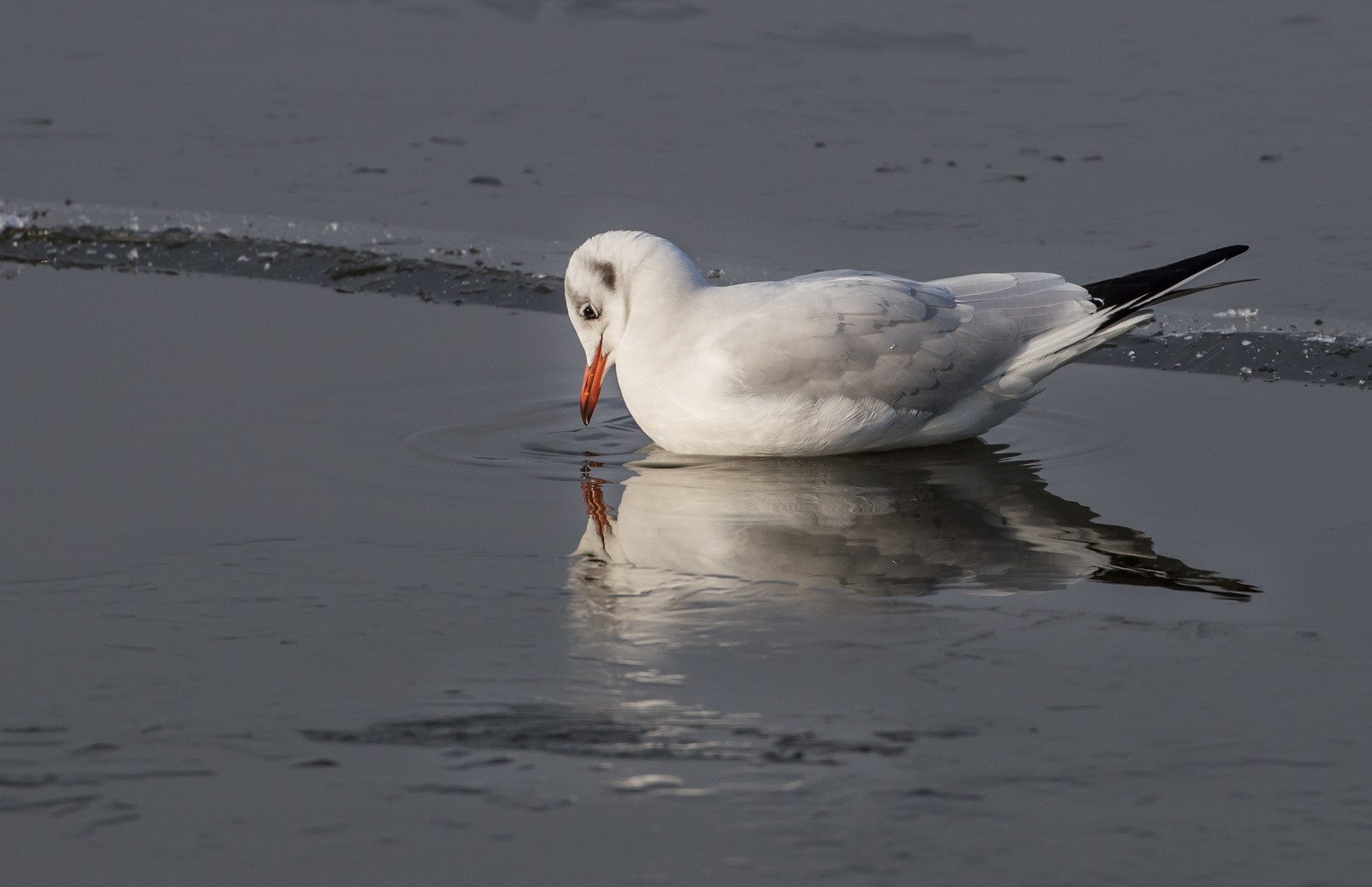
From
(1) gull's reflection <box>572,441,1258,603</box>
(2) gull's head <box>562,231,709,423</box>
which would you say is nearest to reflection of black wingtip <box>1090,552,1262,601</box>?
(1) gull's reflection <box>572,441,1258,603</box>

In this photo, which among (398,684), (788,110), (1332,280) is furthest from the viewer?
(788,110)

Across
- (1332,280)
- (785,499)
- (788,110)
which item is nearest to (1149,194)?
(1332,280)

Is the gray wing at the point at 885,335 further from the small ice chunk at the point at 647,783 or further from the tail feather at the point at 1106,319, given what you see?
the small ice chunk at the point at 647,783

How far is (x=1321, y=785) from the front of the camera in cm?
300

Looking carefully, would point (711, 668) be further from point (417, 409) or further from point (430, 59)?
point (430, 59)

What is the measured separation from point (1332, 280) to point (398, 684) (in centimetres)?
486

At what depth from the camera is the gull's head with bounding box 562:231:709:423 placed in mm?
5504

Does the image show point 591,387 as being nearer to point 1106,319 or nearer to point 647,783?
point 1106,319

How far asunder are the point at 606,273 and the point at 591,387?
375mm

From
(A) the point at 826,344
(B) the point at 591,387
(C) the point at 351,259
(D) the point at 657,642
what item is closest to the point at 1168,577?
(D) the point at 657,642

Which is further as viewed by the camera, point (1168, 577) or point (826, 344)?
point (826, 344)

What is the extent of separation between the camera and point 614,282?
5.57m

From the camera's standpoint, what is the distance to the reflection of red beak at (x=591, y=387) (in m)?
5.60

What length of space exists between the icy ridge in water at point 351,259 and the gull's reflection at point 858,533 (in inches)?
55.7
